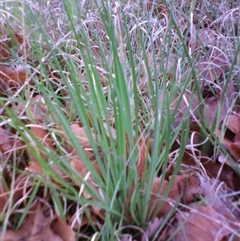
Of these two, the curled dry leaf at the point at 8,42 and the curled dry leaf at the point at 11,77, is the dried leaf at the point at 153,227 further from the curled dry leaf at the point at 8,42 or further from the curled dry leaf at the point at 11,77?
the curled dry leaf at the point at 8,42

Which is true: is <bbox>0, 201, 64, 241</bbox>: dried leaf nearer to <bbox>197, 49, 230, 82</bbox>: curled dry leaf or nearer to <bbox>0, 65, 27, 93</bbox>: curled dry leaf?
<bbox>0, 65, 27, 93</bbox>: curled dry leaf

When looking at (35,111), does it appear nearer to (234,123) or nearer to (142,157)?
(142,157)

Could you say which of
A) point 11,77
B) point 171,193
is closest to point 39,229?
point 171,193

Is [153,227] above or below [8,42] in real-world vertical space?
below

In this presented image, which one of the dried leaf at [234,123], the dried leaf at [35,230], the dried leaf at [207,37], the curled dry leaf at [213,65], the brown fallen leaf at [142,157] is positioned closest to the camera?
the dried leaf at [35,230]

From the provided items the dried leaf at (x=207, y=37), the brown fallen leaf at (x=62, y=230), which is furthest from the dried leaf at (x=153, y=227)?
the dried leaf at (x=207, y=37)
